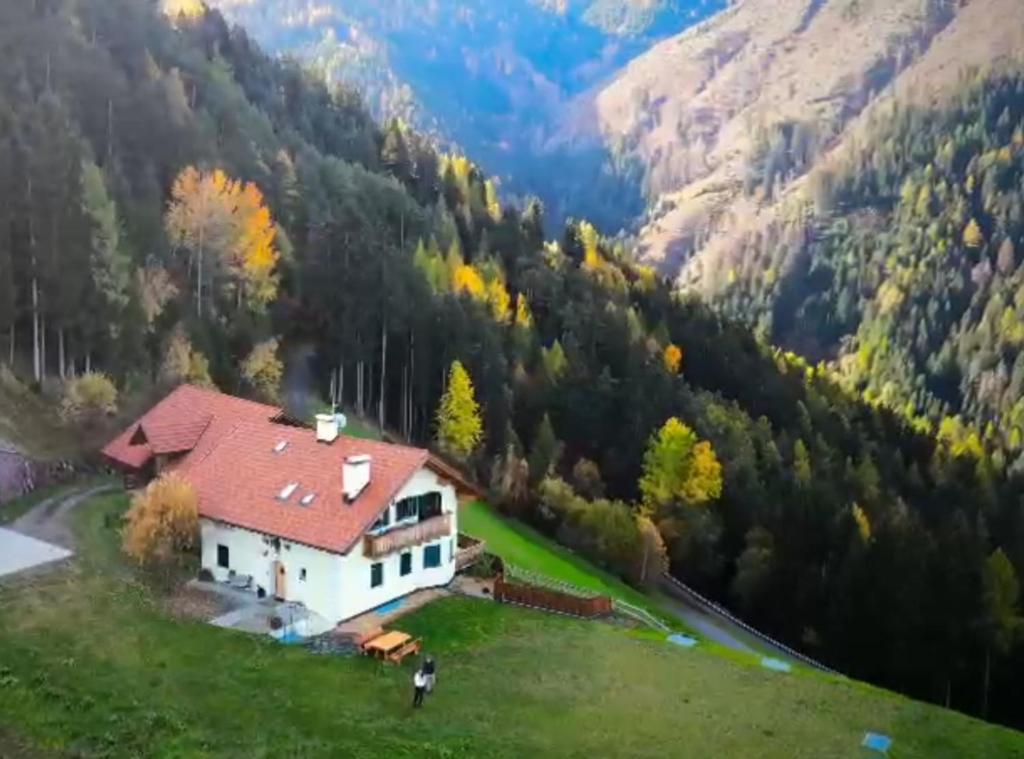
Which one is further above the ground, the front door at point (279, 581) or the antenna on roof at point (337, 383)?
the antenna on roof at point (337, 383)

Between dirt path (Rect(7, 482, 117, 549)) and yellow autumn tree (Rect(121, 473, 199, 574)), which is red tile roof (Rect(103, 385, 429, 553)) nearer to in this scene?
yellow autumn tree (Rect(121, 473, 199, 574))

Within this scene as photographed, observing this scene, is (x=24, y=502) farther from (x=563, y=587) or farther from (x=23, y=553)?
(x=563, y=587)

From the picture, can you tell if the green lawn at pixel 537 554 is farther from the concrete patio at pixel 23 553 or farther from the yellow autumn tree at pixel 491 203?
the yellow autumn tree at pixel 491 203

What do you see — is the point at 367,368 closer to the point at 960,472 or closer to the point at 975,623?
the point at 975,623

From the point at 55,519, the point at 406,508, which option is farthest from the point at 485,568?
the point at 55,519

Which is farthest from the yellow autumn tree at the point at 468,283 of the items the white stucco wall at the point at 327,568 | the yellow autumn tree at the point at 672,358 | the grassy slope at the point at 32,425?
the white stucco wall at the point at 327,568

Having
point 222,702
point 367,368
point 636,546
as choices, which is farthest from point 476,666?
point 367,368
